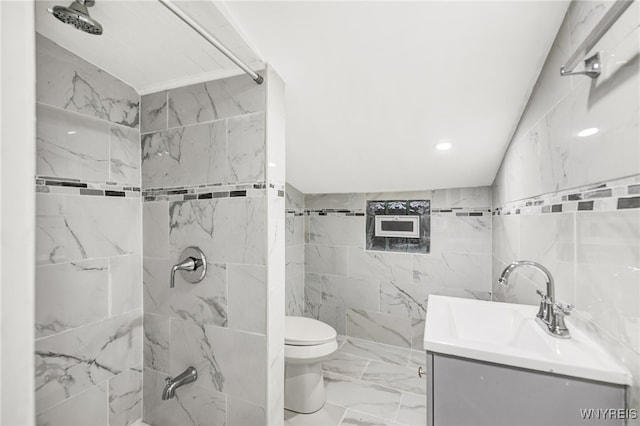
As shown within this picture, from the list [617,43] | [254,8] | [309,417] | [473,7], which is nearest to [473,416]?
[617,43]

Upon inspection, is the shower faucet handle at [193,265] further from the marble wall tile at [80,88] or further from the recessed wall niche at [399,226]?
the recessed wall niche at [399,226]

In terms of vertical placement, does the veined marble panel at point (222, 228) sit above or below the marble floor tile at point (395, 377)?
above

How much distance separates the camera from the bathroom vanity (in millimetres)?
724

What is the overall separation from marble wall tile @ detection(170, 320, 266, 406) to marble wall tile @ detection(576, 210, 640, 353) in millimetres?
Answer: 1202

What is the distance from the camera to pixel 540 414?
78 cm

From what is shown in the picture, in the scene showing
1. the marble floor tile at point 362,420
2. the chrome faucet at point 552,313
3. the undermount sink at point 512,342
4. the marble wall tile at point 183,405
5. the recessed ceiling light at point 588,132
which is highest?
the recessed ceiling light at point 588,132

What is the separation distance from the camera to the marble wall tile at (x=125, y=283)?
1336 millimetres

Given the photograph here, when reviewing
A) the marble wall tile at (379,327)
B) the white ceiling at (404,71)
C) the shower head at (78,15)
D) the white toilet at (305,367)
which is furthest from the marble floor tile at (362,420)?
the shower head at (78,15)

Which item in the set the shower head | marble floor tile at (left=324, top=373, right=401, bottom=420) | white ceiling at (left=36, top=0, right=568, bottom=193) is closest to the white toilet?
marble floor tile at (left=324, top=373, right=401, bottom=420)

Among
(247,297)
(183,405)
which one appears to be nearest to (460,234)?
(247,297)

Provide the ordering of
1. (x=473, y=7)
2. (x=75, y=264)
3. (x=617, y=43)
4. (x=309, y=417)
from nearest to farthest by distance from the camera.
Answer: (x=617, y=43), (x=473, y=7), (x=75, y=264), (x=309, y=417)

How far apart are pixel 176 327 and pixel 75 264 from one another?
0.54m

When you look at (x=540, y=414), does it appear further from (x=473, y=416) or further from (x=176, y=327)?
(x=176, y=327)

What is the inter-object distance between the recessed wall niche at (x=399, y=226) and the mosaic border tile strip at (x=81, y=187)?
201cm
